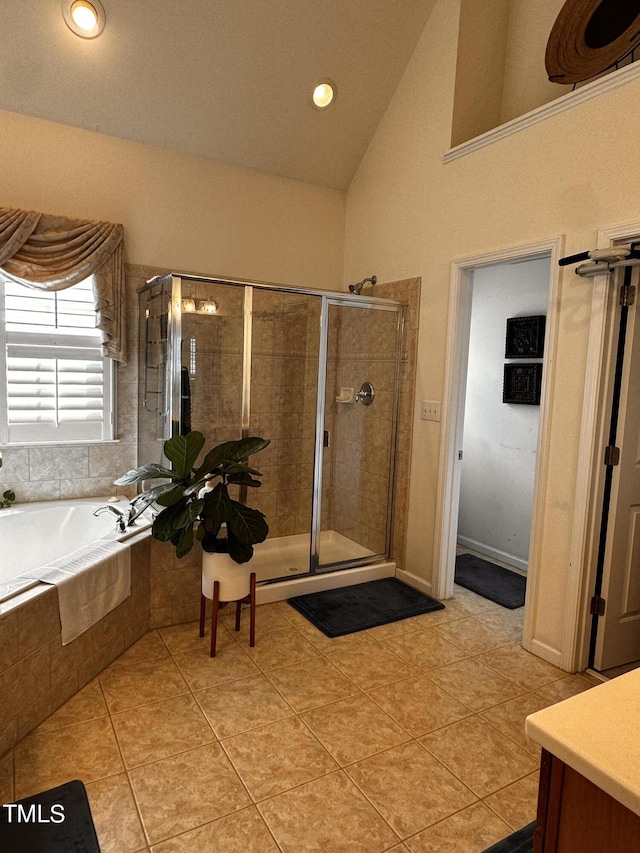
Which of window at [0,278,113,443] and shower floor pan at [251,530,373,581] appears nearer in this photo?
window at [0,278,113,443]

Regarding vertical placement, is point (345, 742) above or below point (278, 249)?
below

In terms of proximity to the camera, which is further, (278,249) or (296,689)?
(278,249)

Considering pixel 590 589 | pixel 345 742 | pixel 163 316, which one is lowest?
pixel 345 742

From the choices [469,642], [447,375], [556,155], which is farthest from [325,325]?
[469,642]

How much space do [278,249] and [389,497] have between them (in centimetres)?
196

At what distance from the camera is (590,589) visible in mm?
2611

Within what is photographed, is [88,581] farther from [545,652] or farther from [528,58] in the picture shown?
[528,58]

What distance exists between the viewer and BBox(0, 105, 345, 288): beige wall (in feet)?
10.3

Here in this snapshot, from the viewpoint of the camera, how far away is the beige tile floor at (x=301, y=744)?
1.71 m

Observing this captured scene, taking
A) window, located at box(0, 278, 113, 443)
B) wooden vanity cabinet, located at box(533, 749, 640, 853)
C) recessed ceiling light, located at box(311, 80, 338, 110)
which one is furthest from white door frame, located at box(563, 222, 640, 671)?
window, located at box(0, 278, 113, 443)

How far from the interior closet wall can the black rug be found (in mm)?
2495

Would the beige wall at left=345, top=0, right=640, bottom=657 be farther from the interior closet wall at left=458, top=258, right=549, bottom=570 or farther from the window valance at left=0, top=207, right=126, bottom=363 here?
the window valance at left=0, top=207, right=126, bottom=363

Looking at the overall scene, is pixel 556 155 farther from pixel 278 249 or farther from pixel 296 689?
pixel 296 689

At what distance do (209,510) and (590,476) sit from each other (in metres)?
1.78
